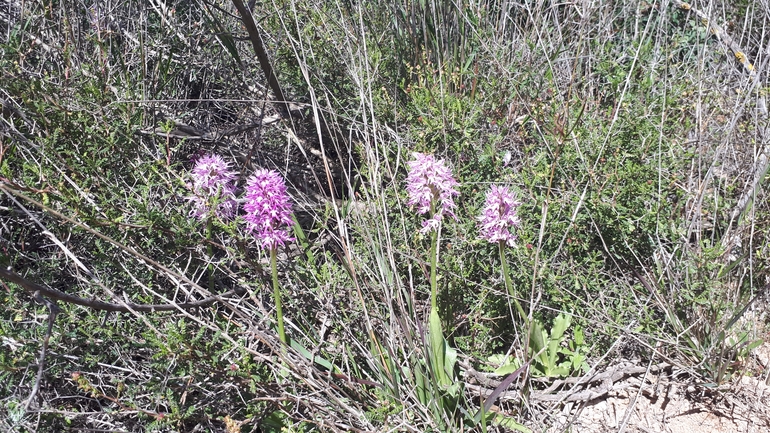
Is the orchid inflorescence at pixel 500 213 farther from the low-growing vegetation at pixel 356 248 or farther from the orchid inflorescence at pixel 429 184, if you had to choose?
the orchid inflorescence at pixel 429 184

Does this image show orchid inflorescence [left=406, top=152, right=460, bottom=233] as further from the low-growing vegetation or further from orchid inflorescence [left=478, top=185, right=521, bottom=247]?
orchid inflorescence [left=478, top=185, right=521, bottom=247]

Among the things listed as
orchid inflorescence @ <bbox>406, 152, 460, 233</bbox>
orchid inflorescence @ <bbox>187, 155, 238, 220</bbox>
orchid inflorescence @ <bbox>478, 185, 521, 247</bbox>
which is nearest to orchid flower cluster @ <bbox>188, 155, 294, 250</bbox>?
orchid inflorescence @ <bbox>187, 155, 238, 220</bbox>

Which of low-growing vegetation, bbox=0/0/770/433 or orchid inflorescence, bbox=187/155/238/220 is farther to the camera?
orchid inflorescence, bbox=187/155/238/220

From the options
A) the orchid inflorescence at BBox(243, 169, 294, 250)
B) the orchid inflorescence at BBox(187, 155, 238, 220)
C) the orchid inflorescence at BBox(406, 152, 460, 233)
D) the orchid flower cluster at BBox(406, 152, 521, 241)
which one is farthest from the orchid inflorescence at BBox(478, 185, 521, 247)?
the orchid inflorescence at BBox(187, 155, 238, 220)

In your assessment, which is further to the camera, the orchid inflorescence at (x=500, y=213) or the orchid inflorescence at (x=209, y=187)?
the orchid inflorescence at (x=209, y=187)

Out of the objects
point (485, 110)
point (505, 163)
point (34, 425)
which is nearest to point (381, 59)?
point (485, 110)

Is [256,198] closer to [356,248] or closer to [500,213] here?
[356,248]

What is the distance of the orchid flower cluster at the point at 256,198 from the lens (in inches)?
76.5

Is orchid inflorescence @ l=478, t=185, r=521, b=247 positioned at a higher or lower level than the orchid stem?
higher

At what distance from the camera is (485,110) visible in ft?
9.55

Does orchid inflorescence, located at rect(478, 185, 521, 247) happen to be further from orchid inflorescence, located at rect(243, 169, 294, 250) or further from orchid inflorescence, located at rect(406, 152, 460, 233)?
orchid inflorescence, located at rect(243, 169, 294, 250)

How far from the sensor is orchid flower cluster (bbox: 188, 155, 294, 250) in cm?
194

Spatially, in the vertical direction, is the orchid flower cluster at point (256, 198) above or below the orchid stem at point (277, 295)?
above

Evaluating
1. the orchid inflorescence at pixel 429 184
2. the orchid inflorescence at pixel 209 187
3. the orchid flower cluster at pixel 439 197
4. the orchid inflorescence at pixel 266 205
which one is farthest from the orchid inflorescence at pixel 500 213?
the orchid inflorescence at pixel 209 187
